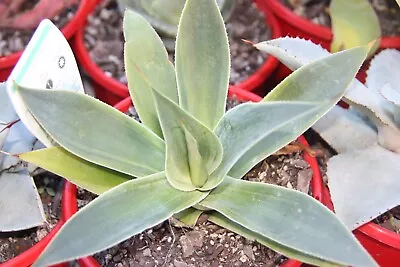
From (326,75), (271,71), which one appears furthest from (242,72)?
(326,75)

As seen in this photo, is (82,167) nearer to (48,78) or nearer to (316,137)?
(48,78)

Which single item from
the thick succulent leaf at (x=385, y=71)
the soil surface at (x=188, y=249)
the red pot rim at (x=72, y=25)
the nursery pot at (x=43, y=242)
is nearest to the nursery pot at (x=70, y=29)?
the red pot rim at (x=72, y=25)

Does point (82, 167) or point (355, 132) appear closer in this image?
point (82, 167)

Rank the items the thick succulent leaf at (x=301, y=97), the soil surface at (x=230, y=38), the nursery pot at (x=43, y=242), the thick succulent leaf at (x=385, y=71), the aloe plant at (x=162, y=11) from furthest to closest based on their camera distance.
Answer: the soil surface at (x=230, y=38) → the aloe plant at (x=162, y=11) → the thick succulent leaf at (x=385, y=71) → the nursery pot at (x=43, y=242) → the thick succulent leaf at (x=301, y=97)

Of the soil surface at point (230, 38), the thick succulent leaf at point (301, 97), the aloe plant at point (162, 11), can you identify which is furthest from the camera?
the soil surface at point (230, 38)

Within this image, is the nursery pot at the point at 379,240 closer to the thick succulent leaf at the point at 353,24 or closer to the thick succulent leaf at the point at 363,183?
the thick succulent leaf at the point at 363,183

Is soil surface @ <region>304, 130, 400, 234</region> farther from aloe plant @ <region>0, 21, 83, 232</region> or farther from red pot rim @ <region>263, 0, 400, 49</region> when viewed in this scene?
aloe plant @ <region>0, 21, 83, 232</region>

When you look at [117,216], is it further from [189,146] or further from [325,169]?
[325,169]
